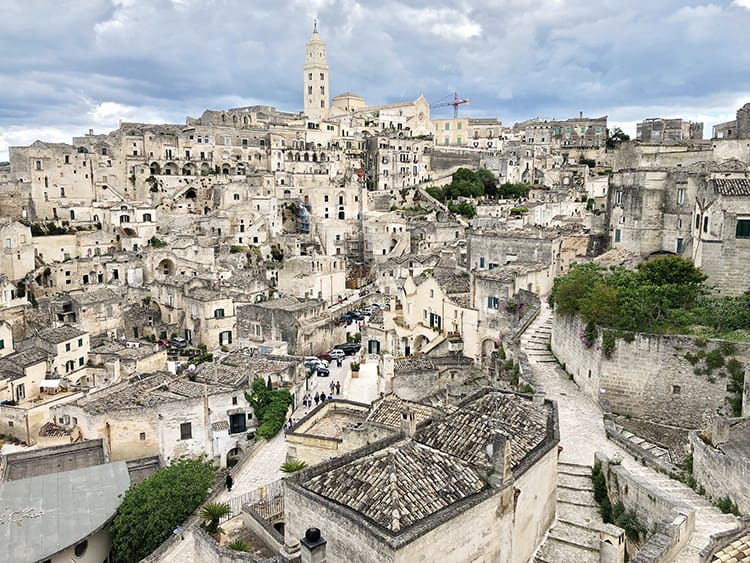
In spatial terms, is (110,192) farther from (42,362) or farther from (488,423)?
(488,423)

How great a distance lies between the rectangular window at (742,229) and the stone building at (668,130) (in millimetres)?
57577

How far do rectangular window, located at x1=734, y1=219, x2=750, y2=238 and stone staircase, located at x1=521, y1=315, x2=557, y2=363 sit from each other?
312 inches

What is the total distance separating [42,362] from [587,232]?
33516mm

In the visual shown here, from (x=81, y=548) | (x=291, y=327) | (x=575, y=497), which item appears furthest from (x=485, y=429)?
(x=291, y=327)

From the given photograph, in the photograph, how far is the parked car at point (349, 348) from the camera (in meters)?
→ 36.4

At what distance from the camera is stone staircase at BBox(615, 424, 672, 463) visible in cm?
1570

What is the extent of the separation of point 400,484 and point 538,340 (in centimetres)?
1578

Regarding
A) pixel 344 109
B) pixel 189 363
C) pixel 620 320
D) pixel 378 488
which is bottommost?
pixel 189 363

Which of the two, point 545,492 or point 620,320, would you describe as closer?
point 545,492

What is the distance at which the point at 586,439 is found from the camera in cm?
1670

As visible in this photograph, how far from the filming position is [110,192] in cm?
7000

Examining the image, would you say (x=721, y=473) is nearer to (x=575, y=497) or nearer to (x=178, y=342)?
(x=575, y=497)

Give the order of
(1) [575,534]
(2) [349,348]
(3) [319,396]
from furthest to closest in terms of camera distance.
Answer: (2) [349,348]
(3) [319,396]
(1) [575,534]

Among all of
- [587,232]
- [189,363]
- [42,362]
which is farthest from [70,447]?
[587,232]
